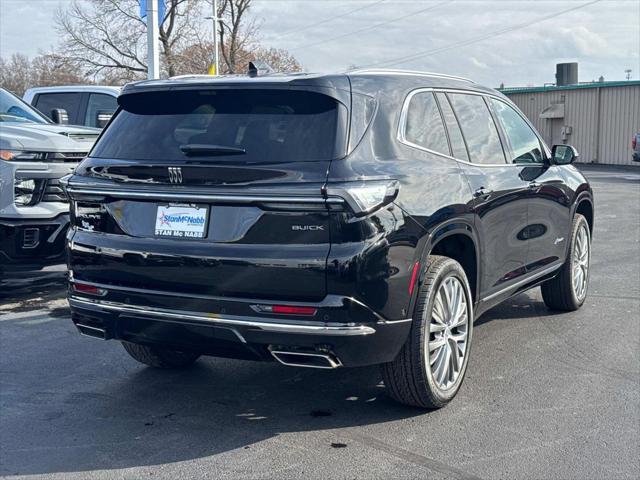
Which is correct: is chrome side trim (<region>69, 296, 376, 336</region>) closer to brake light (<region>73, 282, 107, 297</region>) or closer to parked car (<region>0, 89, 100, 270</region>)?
brake light (<region>73, 282, 107, 297</region>)

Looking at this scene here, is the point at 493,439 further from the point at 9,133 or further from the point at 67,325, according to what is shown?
the point at 9,133

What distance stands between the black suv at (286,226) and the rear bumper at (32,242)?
2774mm

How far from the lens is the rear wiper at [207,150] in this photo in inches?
163

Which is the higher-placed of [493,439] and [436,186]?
[436,186]

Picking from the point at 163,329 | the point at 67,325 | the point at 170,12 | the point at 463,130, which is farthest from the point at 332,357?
the point at 170,12

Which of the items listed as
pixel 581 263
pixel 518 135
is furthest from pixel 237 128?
pixel 581 263

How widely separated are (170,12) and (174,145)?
3910cm

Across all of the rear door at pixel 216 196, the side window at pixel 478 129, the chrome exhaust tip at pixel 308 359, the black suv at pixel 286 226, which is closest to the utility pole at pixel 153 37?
the side window at pixel 478 129

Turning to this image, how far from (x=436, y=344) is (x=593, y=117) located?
32432 millimetres

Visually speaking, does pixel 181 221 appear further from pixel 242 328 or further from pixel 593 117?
pixel 593 117

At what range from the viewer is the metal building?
3284 centimetres

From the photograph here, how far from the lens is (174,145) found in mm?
4312

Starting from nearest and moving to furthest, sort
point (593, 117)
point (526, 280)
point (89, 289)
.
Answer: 1. point (89, 289)
2. point (526, 280)
3. point (593, 117)

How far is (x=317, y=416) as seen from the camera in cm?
459
